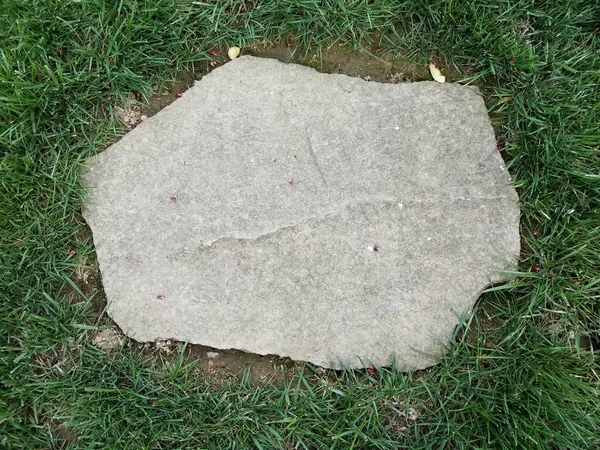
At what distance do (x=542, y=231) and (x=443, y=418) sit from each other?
2.82 ft

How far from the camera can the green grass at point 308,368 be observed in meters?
2.09

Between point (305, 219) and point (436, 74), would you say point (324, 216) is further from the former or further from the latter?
point (436, 74)

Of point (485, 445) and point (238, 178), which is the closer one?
point (485, 445)

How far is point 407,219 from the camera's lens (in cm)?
222

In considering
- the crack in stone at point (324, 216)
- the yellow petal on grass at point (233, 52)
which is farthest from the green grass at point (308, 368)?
the crack in stone at point (324, 216)

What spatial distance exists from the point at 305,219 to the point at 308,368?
0.59m

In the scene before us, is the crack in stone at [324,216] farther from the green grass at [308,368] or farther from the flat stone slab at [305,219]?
the green grass at [308,368]

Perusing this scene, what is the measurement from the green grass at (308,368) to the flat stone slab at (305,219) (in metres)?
0.12

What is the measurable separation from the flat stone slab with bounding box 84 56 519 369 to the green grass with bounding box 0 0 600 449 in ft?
0.41

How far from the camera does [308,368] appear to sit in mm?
2178

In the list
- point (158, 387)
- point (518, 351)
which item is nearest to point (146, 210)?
point (158, 387)

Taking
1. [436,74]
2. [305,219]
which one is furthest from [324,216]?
[436,74]

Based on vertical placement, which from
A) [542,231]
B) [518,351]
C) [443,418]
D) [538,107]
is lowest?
[443,418]

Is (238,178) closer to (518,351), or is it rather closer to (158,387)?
(158,387)
